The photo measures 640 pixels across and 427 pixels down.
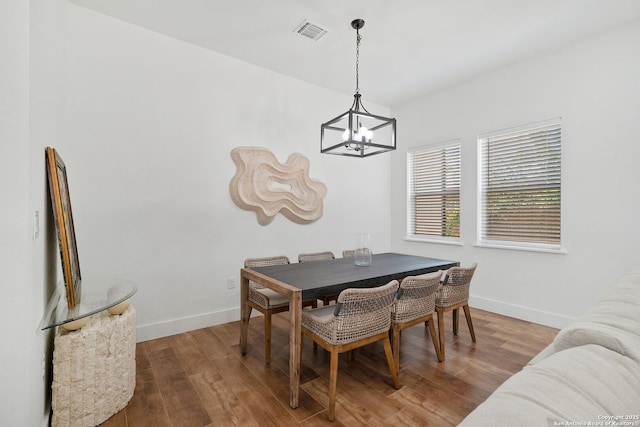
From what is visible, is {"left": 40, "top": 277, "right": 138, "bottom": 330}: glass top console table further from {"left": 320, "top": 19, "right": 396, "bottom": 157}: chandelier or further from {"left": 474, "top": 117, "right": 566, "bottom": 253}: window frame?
{"left": 474, "top": 117, "right": 566, "bottom": 253}: window frame

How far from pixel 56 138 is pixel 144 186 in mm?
851

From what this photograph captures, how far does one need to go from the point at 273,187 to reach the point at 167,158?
1214 mm

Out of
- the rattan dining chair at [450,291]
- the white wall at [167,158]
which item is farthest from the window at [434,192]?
the white wall at [167,158]

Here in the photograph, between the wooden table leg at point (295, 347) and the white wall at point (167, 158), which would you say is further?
the white wall at point (167, 158)

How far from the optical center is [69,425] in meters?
1.64

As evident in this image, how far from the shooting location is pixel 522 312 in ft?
11.4

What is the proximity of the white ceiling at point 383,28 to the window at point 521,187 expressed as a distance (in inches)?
36.8

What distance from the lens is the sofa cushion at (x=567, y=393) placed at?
0.57 meters

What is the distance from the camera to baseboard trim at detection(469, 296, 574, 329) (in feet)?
10.5

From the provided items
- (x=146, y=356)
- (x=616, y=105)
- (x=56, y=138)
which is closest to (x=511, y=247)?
(x=616, y=105)

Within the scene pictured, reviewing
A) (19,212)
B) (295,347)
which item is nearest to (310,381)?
(295,347)

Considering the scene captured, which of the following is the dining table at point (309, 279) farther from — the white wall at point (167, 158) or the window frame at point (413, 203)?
the window frame at point (413, 203)

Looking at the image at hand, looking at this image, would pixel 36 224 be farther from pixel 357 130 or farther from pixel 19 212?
pixel 357 130

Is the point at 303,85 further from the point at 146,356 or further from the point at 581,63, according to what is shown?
the point at 146,356
